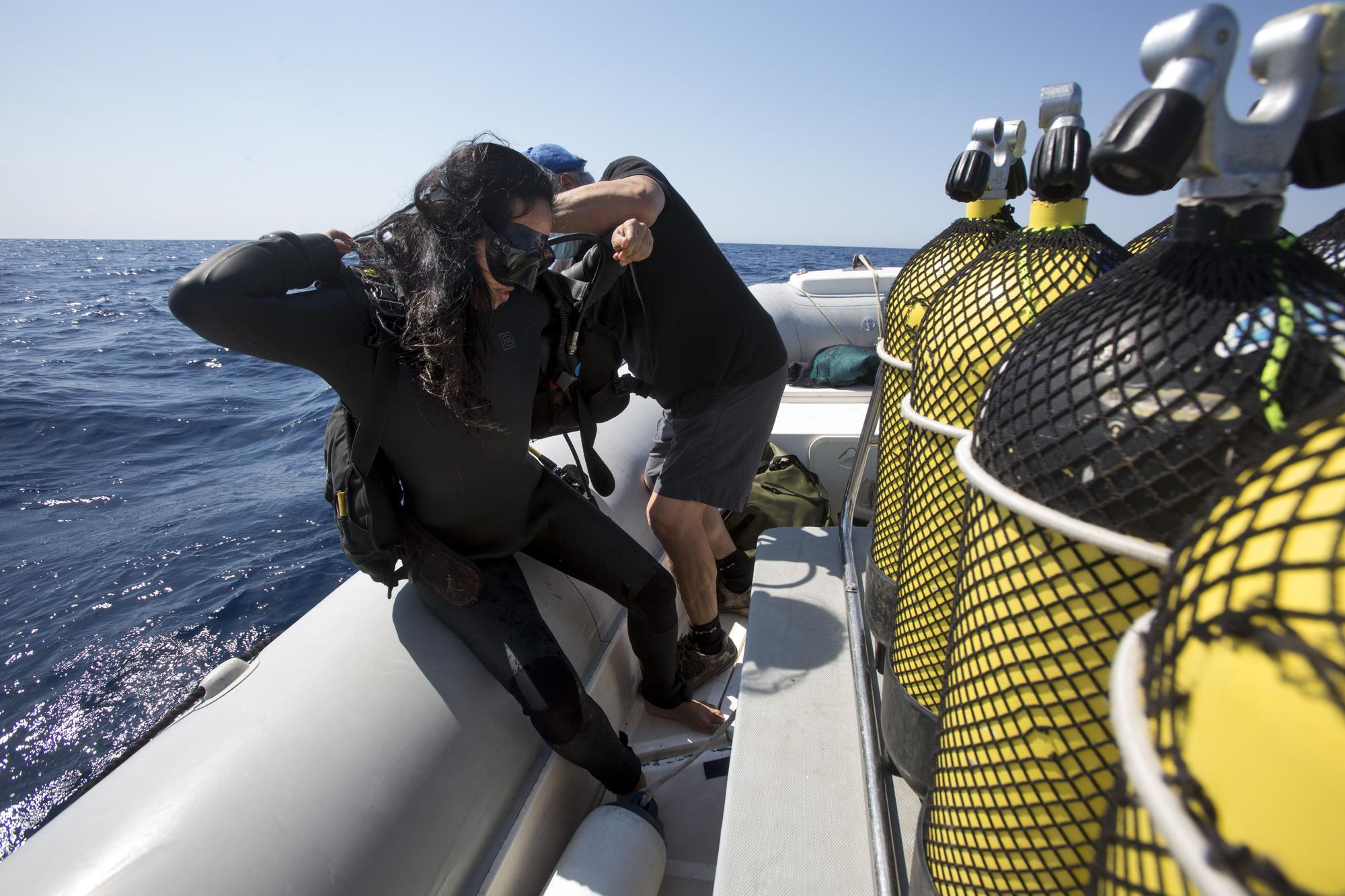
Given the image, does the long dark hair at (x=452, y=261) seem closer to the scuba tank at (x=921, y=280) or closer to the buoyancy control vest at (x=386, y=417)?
the buoyancy control vest at (x=386, y=417)

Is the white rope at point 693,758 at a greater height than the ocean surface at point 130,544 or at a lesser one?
greater

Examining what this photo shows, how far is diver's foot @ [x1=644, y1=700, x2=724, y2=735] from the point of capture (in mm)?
2303

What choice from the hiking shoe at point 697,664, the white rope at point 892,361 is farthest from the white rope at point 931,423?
the hiking shoe at point 697,664

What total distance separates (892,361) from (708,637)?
1.40 meters

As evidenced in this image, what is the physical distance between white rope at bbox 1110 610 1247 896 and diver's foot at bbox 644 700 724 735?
74.9 inches

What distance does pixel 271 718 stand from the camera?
150 cm

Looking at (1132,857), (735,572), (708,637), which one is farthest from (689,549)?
(1132,857)

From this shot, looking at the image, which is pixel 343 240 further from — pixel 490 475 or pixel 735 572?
pixel 735 572

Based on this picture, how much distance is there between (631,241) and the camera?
5.98ft

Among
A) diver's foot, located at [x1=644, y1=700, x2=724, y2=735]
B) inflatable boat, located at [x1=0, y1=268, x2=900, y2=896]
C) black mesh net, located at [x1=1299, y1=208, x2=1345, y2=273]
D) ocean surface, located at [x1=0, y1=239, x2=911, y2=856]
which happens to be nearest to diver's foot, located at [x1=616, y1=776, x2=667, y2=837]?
inflatable boat, located at [x1=0, y1=268, x2=900, y2=896]

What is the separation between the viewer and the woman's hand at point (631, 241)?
1825mm

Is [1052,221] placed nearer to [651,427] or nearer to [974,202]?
[974,202]

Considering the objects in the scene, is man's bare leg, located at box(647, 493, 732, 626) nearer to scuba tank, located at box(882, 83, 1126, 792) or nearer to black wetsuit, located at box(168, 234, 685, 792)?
black wetsuit, located at box(168, 234, 685, 792)

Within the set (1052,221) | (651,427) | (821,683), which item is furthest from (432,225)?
(651,427)
